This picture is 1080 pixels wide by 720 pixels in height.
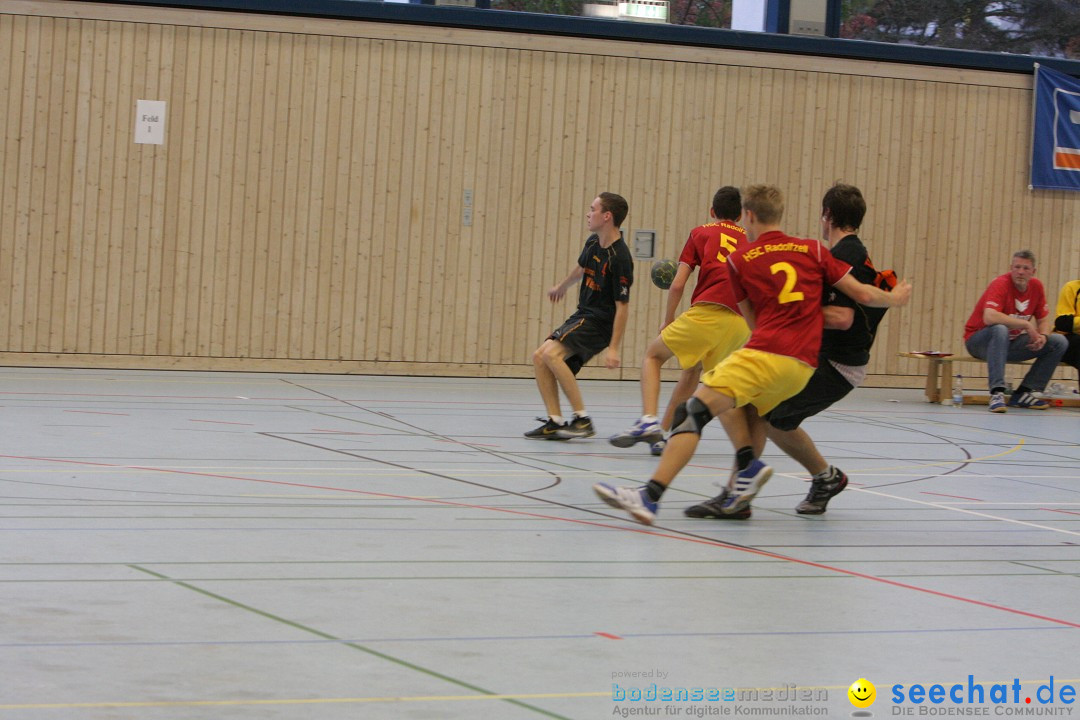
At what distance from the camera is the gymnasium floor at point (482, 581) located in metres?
2.92

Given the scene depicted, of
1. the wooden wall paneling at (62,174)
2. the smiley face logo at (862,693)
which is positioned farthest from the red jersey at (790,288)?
the wooden wall paneling at (62,174)

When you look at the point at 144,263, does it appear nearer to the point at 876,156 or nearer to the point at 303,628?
the point at 876,156

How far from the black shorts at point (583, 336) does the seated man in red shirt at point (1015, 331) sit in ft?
17.5

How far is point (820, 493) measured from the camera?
567cm

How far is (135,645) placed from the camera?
3.11 m

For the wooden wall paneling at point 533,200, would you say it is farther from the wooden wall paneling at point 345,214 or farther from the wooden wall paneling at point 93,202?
the wooden wall paneling at point 93,202

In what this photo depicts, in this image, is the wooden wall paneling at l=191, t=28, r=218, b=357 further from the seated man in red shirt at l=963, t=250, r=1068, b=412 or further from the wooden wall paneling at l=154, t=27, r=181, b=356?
the seated man in red shirt at l=963, t=250, r=1068, b=412

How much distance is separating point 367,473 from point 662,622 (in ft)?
9.63

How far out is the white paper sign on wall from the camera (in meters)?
12.5

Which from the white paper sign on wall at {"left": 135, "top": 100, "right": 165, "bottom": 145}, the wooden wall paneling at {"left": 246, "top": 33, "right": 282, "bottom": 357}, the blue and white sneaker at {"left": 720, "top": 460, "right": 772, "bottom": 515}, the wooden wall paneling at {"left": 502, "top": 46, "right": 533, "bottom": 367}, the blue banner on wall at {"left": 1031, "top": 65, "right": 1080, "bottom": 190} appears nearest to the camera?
the blue and white sneaker at {"left": 720, "top": 460, "right": 772, "bottom": 515}

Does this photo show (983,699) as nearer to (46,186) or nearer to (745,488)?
(745,488)

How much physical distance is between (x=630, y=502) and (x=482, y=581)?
114cm

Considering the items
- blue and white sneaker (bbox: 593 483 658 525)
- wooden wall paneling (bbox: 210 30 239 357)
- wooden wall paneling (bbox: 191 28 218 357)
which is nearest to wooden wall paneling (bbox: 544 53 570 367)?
wooden wall paneling (bbox: 210 30 239 357)

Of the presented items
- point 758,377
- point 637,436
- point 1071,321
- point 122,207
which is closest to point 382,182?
point 122,207
